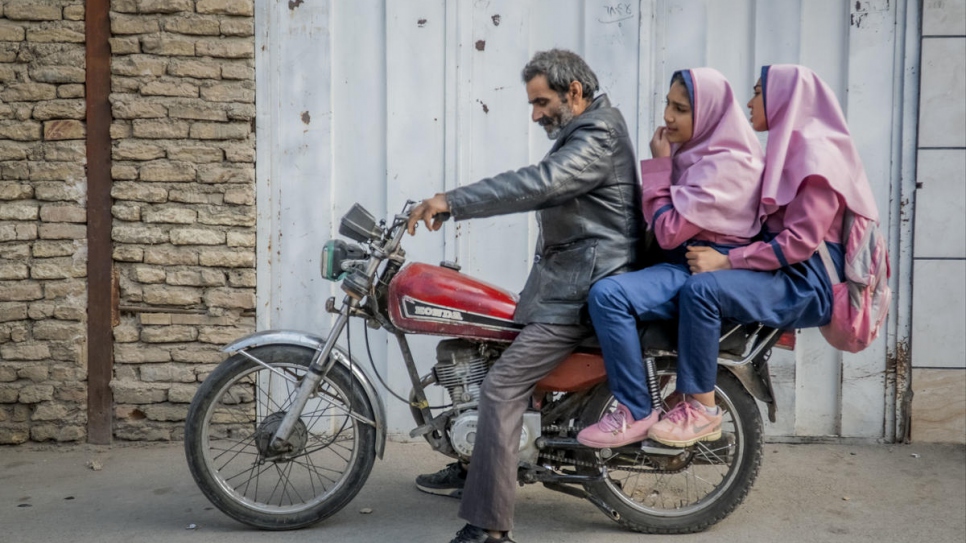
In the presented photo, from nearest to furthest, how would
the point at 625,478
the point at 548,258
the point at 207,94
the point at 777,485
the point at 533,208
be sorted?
the point at 533,208 < the point at 548,258 < the point at 625,478 < the point at 777,485 < the point at 207,94

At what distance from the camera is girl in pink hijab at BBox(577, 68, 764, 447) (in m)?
3.98

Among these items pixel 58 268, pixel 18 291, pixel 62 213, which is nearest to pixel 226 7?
pixel 62 213

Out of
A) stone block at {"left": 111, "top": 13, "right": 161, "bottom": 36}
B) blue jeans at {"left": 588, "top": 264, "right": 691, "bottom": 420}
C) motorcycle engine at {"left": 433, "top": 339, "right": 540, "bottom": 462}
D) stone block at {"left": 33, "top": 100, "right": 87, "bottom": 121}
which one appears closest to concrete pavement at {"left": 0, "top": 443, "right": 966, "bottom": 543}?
motorcycle engine at {"left": 433, "top": 339, "right": 540, "bottom": 462}

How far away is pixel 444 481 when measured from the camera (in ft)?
15.4

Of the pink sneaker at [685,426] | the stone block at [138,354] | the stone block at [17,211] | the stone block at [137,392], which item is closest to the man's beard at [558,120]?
the pink sneaker at [685,426]

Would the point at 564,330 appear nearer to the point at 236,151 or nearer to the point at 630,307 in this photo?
the point at 630,307

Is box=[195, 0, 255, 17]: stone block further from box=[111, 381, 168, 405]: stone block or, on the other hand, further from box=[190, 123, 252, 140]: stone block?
box=[111, 381, 168, 405]: stone block

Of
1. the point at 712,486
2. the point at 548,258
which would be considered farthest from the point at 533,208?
the point at 712,486

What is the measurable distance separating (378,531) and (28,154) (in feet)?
9.19

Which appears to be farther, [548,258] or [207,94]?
[207,94]

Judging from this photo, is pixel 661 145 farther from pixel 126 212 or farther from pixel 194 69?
pixel 126 212

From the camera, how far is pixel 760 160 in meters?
4.07

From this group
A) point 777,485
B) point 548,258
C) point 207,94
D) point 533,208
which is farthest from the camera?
point 207,94

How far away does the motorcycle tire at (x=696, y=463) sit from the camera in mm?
4281
